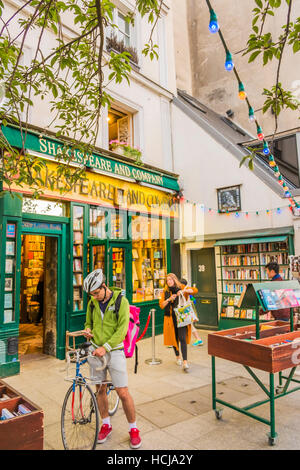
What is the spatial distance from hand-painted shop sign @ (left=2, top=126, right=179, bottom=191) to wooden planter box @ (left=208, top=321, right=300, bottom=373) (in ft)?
10.2

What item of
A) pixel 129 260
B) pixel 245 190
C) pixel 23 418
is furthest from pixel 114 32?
pixel 23 418

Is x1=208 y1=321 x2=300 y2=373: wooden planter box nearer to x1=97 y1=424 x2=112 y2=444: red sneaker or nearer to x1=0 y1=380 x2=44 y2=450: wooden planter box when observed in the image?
x1=97 y1=424 x2=112 y2=444: red sneaker

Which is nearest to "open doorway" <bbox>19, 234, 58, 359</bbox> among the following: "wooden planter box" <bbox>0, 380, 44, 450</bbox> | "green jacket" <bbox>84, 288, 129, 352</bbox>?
"green jacket" <bbox>84, 288, 129, 352</bbox>

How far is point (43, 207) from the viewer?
23.0ft

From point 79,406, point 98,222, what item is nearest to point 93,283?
point 79,406

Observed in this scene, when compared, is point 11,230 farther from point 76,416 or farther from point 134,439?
point 134,439

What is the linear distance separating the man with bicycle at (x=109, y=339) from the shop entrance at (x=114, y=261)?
399cm

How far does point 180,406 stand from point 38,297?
7350mm

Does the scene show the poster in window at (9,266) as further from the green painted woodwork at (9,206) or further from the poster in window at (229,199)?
the poster in window at (229,199)

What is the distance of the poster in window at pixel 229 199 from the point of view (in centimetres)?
947

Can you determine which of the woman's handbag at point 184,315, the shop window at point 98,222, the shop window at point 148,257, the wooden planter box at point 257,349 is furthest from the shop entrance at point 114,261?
the wooden planter box at point 257,349
